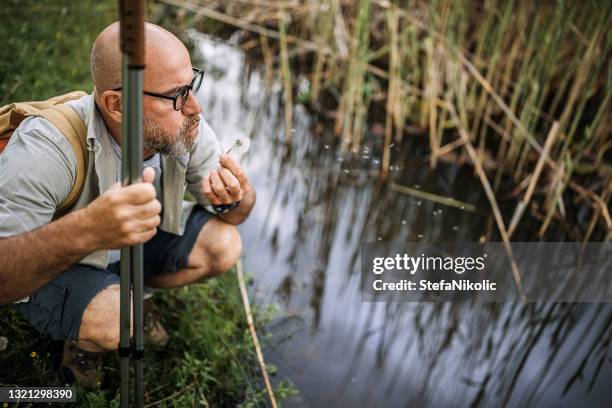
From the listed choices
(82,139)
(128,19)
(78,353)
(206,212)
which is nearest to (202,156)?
(206,212)

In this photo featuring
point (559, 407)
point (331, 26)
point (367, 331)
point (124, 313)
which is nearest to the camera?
point (124, 313)

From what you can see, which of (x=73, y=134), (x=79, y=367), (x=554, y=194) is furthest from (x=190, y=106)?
(x=554, y=194)

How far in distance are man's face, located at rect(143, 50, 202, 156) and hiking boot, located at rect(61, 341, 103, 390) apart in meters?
0.77

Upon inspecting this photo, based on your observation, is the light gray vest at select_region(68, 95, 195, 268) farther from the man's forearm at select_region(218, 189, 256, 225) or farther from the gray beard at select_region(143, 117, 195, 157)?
the man's forearm at select_region(218, 189, 256, 225)

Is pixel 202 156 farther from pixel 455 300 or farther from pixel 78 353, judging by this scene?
pixel 455 300

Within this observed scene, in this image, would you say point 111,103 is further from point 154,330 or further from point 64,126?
point 154,330

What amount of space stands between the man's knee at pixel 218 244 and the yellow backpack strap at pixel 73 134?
619 millimetres

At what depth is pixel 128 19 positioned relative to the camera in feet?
3.81

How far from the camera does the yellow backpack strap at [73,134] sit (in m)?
1.65

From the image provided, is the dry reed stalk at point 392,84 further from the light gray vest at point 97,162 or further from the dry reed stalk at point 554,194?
the light gray vest at point 97,162

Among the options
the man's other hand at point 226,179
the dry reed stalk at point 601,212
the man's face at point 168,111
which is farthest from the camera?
the dry reed stalk at point 601,212

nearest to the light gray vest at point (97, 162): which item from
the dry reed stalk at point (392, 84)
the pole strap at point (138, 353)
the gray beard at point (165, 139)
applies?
the gray beard at point (165, 139)

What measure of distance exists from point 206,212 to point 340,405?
0.90 metres

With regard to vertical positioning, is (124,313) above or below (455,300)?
above
